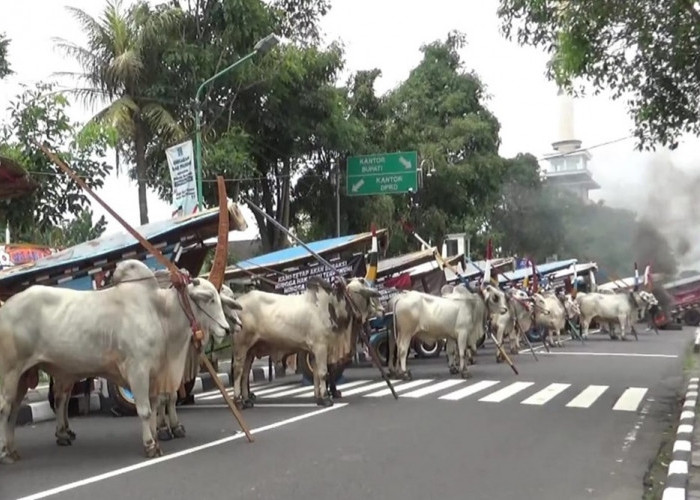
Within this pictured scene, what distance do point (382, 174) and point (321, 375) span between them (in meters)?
12.8

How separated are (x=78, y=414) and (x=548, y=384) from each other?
25.9ft

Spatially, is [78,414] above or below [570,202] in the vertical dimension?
below

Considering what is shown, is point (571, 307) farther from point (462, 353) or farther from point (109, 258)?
point (109, 258)

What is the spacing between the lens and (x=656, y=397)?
12.5 meters

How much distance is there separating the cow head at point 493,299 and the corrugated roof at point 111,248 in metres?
7.44

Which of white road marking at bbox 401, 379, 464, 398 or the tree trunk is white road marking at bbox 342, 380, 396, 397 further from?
the tree trunk

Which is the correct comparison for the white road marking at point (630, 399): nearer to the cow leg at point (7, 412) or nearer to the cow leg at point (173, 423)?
the cow leg at point (173, 423)

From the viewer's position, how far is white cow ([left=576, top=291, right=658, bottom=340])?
28031mm

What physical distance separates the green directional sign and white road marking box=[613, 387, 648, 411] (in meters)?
10.9

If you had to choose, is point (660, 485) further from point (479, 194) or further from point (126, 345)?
point (479, 194)

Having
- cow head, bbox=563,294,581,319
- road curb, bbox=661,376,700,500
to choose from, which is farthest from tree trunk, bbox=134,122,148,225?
cow head, bbox=563,294,581,319

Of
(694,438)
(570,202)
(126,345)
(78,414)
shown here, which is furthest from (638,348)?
(570,202)

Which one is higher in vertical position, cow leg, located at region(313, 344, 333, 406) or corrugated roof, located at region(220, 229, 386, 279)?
corrugated roof, located at region(220, 229, 386, 279)

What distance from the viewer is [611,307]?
28062 mm
